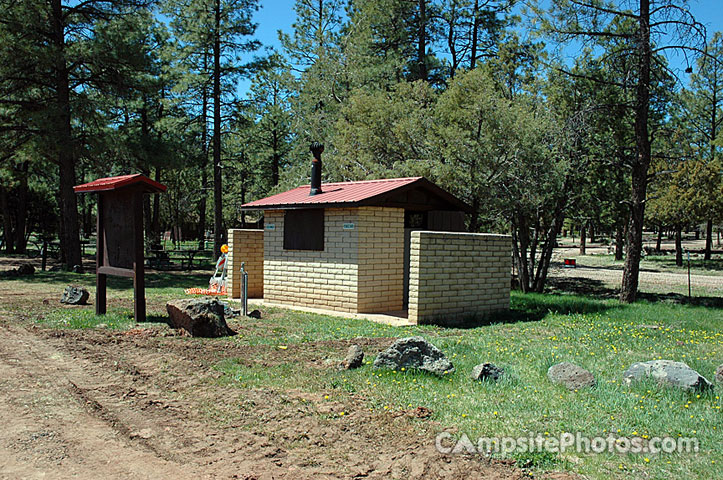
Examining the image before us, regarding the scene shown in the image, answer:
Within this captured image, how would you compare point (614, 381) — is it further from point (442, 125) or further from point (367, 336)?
point (442, 125)

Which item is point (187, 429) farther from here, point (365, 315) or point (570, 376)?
point (365, 315)

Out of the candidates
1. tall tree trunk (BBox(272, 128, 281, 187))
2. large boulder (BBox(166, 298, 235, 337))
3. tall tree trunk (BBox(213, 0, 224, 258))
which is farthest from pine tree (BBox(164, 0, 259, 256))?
large boulder (BBox(166, 298, 235, 337))

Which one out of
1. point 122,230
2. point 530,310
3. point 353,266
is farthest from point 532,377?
point 122,230

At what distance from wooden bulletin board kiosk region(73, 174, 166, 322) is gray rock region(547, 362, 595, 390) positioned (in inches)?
263

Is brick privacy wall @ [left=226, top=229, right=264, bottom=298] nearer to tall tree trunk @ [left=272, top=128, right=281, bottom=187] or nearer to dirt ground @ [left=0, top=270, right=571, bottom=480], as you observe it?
dirt ground @ [left=0, top=270, right=571, bottom=480]

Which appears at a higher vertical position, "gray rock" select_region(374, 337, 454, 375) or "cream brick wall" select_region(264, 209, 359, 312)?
"cream brick wall" select_region(264, 209, 359, 312)

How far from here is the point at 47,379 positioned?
244 inches

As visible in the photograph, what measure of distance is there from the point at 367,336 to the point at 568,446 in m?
4.52

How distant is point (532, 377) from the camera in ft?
20.0

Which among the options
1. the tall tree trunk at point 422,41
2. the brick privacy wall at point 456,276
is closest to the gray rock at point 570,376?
the brick privacy wall at point 456,276

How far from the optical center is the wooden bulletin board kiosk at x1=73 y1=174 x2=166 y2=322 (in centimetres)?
952

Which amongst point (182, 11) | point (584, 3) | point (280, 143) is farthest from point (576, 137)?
point (280, 143)

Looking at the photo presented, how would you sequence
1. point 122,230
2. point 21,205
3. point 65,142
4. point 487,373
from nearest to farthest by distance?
point 487,373 → point 122,230 → point 65,142 → point 21,205

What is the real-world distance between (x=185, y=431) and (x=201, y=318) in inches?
148
